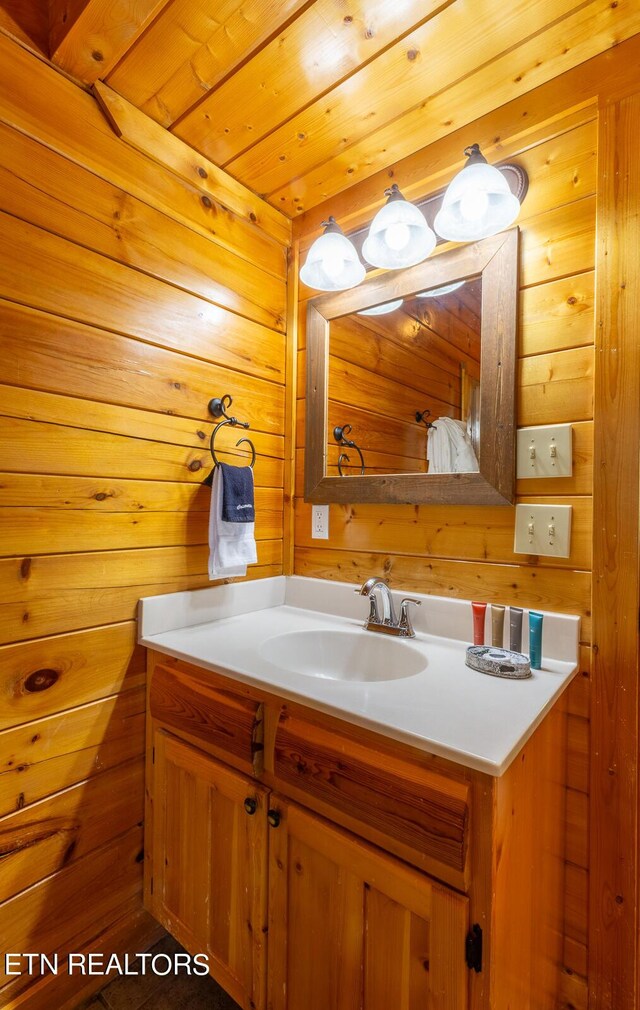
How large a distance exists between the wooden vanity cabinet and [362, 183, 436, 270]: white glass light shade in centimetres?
115

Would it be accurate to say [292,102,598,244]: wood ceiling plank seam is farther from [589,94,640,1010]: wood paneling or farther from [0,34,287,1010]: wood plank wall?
[0,34,287,1010]: wood plank wall

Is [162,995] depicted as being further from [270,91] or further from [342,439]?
[270,91]

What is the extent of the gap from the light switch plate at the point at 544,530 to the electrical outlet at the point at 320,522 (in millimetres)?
598

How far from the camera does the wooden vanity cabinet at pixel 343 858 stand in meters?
0.67

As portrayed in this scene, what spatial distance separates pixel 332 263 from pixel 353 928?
154 cm

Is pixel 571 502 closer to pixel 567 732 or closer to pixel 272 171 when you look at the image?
pixel 567 732

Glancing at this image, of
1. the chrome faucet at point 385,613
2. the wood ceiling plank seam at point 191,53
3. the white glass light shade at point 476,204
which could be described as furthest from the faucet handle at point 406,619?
the wood ceiling plank seam at point 191,53

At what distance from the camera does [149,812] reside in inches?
47.1

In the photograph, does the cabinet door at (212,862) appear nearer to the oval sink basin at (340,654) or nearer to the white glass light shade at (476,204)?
the oval sink basin at (340,654)

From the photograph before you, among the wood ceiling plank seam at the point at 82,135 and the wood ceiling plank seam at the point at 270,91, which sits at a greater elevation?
the wood ceiling plank seam at the point at 270,91

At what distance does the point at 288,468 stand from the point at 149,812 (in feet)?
3.49

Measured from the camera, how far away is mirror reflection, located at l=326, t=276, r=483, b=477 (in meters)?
1.19

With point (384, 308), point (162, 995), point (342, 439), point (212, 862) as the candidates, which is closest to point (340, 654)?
point (212, 862)

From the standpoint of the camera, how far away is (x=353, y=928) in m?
0.78
